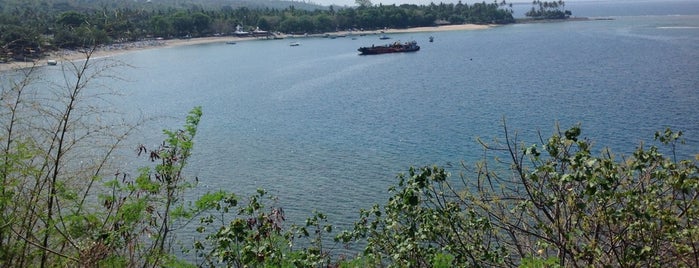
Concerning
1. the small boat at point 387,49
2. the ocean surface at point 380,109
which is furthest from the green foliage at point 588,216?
the small boat at point 387,49

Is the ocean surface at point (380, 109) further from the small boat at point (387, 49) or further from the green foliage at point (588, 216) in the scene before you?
the small boat at point (387, 49)

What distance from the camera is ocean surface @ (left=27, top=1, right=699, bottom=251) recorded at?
66.9 feet

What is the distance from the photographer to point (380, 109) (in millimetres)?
32250

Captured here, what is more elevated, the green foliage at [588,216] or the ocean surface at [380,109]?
the green foliage at [588,216]

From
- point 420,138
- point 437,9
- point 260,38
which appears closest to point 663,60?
point 420,138

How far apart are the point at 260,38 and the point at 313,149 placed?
84.7 metres

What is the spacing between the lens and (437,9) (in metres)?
135

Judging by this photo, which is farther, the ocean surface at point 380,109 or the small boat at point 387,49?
the small boat at point 387,49

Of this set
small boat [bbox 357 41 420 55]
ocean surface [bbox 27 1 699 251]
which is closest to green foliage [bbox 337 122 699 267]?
ocean surface [bbox 27 1 699 251]

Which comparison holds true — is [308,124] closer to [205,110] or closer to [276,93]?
[205,110]

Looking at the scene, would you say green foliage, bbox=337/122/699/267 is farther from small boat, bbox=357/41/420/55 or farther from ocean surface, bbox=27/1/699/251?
small boat, bbox=357/41/420/55

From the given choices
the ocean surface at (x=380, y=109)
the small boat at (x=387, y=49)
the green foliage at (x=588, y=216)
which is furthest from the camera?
the small boat at (x=387, y=49)

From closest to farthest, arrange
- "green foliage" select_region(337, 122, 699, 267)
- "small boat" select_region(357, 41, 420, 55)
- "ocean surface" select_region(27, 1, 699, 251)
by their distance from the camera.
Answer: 1. "green foliage" select_region(337, 122, 699, 267)
2. "ocean surface" select_region(27, 1, 699, 251)
3. "small boat" select_region(357, 41, 420, 55)

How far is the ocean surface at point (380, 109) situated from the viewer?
66.9 feet
